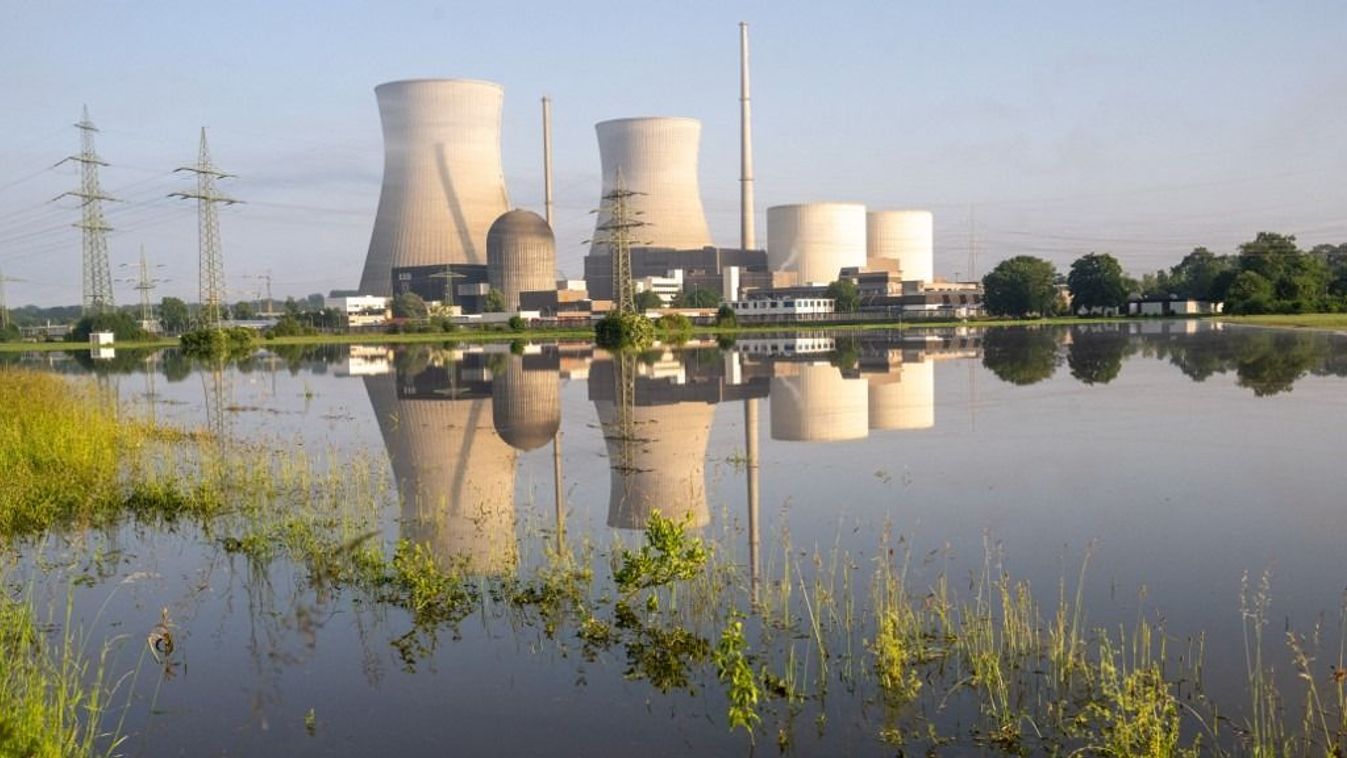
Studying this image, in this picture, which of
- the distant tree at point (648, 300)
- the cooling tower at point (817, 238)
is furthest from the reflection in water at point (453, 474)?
the cooling tower at point (817, 238)

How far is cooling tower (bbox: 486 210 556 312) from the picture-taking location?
8450cm

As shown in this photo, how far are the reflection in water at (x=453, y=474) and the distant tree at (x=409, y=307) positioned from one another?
63.5 meters

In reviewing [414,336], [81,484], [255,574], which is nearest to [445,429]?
[81,484]

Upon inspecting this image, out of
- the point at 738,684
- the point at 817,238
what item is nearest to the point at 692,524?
the point at 738,684

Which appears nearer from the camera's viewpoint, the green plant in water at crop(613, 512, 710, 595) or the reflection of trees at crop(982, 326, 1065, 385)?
the green plant in water at crop(613, 512, 710, 595)

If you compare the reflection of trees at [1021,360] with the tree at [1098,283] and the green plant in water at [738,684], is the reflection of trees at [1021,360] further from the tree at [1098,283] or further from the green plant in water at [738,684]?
the tree at [1098,283]

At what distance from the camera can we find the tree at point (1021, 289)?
81.8 metres

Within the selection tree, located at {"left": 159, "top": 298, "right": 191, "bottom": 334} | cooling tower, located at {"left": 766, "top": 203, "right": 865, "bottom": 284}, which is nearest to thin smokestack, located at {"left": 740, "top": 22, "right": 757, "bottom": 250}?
cooling tower, located at {"left": 766, "top": 203, "right": 865, "bottom": 284}

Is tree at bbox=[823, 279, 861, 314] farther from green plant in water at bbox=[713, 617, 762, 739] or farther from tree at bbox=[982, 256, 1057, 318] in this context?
green plant in water at bbox=[713, 617, 762, 739]

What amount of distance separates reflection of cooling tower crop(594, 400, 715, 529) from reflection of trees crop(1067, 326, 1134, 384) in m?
10.1

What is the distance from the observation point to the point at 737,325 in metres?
72.3

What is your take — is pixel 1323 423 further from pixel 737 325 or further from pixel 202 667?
pixel 737 325

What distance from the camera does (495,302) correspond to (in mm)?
85750

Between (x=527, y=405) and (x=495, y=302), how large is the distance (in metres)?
69.5
